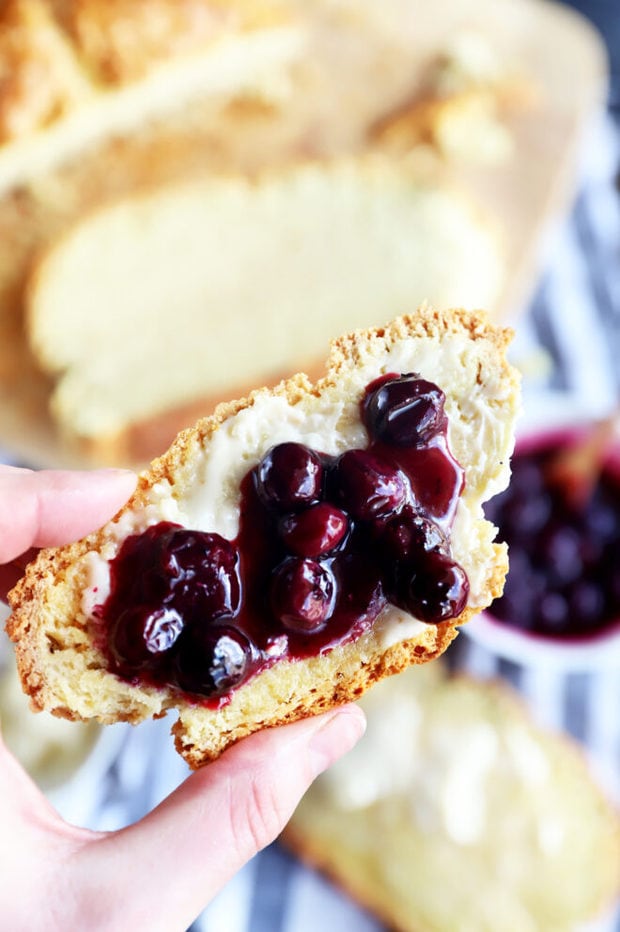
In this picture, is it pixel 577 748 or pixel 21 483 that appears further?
pixel 577 748

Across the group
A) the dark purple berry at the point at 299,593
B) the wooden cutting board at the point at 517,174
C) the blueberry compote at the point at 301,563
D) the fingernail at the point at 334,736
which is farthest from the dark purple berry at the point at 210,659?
the wooden cutting board at the point at 517,174

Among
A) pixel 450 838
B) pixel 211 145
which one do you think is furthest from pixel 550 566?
pixel 211 145

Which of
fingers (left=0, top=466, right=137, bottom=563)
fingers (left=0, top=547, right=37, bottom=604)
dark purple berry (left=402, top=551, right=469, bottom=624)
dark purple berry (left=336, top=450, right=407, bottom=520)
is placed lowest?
dark purple berry (left=402, top=551, right=469, bottom=624)

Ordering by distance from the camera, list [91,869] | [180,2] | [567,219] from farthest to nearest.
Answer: [567,219]
[180,2]
[91,869]

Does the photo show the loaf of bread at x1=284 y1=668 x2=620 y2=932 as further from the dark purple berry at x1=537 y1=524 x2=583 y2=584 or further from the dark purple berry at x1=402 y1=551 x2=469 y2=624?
the dark purple berry at x1=402 y1=551 x2=469 y2=624

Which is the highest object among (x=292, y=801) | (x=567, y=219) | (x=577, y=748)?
(x=292, y=801)

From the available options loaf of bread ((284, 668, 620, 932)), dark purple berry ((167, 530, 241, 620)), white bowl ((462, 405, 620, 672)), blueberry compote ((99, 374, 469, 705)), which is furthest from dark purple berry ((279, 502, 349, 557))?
loaf of bread ((284, 668, 620, 932))

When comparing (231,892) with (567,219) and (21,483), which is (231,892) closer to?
(21,483)

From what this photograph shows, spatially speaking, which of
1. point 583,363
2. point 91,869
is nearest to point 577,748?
point 583,363
